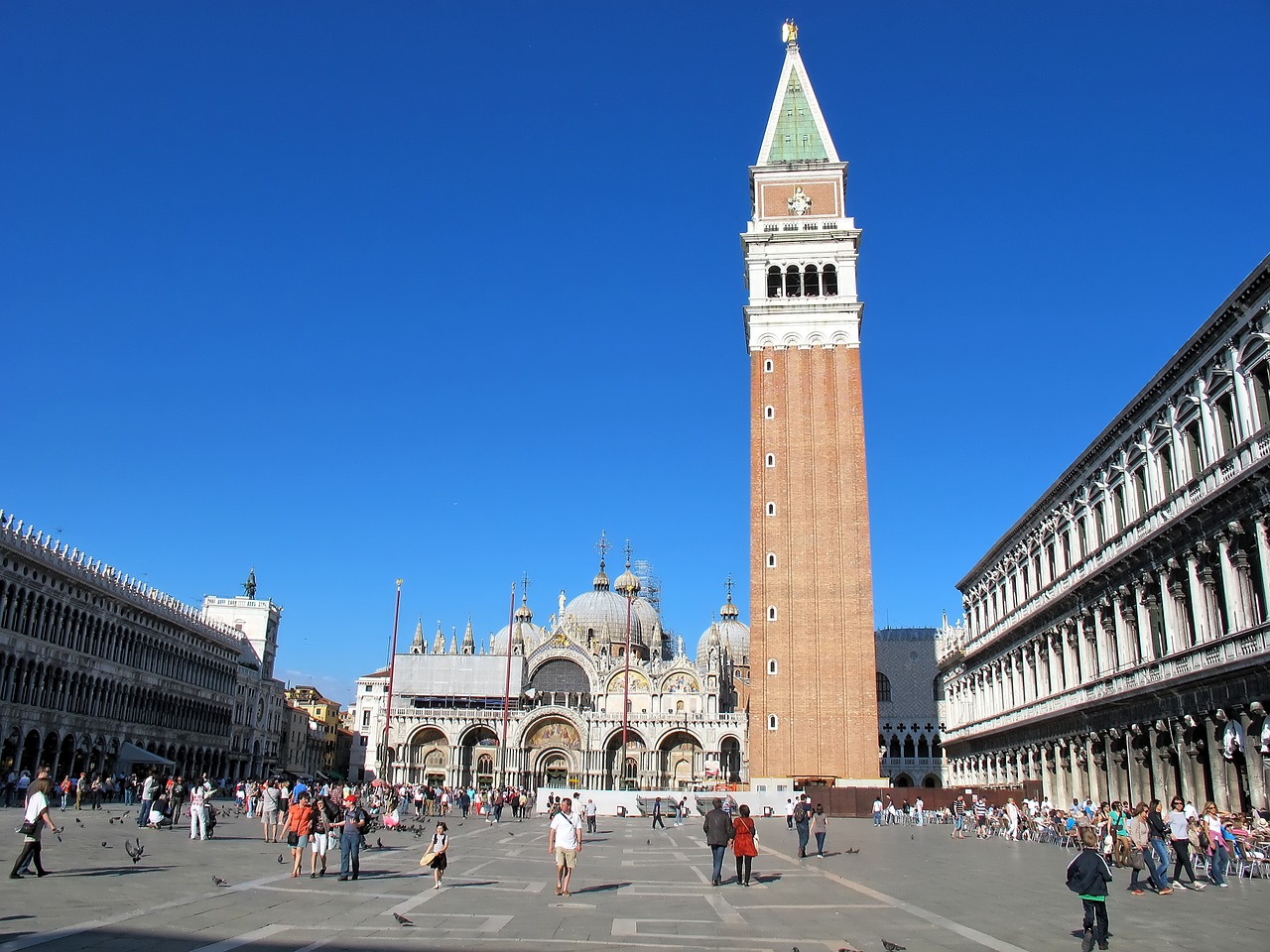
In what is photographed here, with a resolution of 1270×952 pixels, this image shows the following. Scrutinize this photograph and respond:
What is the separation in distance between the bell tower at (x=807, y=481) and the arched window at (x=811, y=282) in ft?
0.26

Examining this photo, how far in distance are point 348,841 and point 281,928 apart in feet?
17.7

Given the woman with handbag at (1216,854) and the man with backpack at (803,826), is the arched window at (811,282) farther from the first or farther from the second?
the woman with handbag at (1216,854)

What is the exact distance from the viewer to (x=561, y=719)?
7706 cm

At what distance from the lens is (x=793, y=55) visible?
72.4 meters

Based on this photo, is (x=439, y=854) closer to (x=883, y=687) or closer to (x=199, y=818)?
(x=199, y=818)

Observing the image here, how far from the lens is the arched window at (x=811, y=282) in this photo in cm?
6381

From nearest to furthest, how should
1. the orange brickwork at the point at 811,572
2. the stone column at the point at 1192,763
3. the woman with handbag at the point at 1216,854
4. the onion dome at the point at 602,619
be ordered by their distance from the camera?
the woman with handbag at the point at 1216,854 → the stone column at the point at 1192,763 → the orange brickwork at the point at 811,572 → the onion dome at the point at 602,619

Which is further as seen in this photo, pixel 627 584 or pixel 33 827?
pixel 627 584

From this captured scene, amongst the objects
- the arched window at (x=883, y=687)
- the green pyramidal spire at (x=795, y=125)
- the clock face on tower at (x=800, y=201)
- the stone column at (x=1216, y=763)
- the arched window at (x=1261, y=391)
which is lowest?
the stone column at (x=1216, y=763)

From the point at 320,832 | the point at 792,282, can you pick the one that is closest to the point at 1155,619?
the point at 320,832

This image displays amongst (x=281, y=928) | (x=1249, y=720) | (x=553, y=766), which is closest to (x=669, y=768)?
(x=553, y=766)

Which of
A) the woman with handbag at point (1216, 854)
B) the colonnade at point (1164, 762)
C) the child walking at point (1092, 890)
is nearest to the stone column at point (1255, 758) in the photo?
the colonnade at point (1164, 762)

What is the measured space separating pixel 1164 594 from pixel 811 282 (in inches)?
1534

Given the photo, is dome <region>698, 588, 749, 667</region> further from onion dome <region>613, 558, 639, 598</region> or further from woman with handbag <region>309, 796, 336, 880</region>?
woman with handbag <region>309, 796, 336, 880</region>
